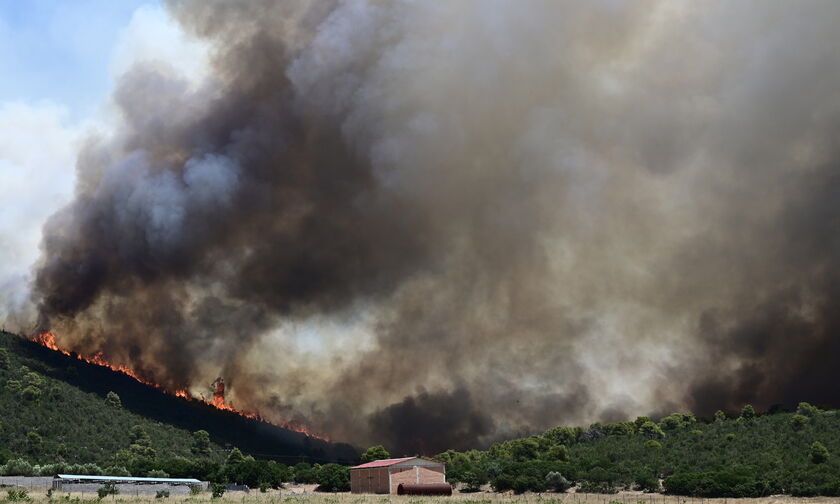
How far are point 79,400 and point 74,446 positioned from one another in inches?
847

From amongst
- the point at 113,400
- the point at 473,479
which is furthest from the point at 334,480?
the point at 113,400

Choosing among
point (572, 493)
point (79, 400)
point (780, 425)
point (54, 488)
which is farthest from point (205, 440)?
point (780, 425)

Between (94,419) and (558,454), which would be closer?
(558,454)

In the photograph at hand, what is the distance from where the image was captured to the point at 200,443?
461 ft

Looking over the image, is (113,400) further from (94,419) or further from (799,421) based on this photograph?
(799,421)

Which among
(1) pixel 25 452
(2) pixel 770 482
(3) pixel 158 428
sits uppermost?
(3) pixel 158 428

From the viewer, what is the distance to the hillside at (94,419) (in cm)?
11769

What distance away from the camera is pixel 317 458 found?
556 ft

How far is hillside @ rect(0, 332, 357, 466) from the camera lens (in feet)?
386

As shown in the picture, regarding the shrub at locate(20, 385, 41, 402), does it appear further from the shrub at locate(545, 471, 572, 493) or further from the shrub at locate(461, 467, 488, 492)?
the shrub at locate(545, 471, 572, 493)

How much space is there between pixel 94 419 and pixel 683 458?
296 ft

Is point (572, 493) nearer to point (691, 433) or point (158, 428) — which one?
point (691, 433)

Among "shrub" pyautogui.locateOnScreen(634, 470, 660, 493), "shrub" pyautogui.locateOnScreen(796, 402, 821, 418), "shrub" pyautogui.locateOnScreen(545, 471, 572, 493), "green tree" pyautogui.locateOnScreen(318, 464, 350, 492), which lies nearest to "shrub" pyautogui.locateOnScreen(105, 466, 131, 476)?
"green tree" pyautogui.locateOnScreen(318, 464, 350, 492)

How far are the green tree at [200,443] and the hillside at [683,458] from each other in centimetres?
4008
